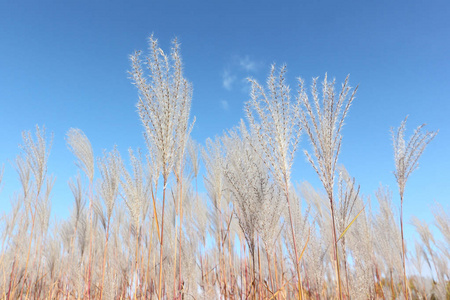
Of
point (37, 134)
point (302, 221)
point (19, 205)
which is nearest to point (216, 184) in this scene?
point (302, 221)

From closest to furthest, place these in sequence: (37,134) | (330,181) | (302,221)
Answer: (330,181)
(302,221)
(37,134)

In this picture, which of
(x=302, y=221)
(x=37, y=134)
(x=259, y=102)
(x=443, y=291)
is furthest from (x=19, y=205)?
(x=443, y=291)

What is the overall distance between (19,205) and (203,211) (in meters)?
3.72

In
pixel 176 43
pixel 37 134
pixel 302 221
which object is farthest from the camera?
pixel 37 134

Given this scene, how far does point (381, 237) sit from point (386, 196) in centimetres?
64

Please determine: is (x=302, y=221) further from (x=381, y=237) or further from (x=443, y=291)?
(x=443, y=291)

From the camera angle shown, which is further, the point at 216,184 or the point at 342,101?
the point at 216,184

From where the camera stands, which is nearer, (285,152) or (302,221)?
(285,152)

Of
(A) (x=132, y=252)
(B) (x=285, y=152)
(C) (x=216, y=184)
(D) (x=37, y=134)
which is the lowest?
(A) (x=132, y=252)

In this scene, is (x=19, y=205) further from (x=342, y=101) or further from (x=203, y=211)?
(x=342, y=101)

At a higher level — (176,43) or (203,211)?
(176,43)

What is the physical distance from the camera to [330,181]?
5.31 ft

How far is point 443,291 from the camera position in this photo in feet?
18.2

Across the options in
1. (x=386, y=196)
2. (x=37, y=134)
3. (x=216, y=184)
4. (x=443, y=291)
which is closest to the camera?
(x=216, y=184)
